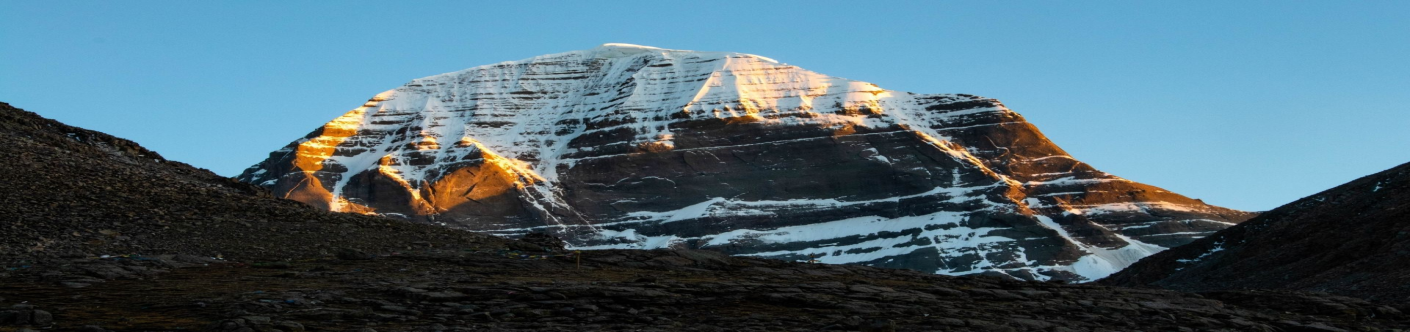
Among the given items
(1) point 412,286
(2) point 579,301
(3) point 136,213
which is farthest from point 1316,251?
(3) point 136,213

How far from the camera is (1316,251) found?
6131 cm

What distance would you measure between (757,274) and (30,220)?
69.7 feet

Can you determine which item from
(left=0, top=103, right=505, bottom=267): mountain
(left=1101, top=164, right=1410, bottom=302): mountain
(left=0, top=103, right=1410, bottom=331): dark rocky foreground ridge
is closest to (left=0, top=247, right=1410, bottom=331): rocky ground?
(left=0, top=103, right=1410, bottom=331): dark rocky foreground ridge

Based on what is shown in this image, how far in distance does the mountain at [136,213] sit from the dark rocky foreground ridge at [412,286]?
0.11 meters

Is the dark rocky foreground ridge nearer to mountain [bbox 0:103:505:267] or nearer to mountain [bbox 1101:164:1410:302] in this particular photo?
mountain [bbox 0:103:505:267]

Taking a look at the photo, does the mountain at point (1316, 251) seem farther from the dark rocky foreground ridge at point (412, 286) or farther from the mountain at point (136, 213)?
the mountain at point (136, 213)

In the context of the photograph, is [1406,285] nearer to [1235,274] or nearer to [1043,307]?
[1235,274]

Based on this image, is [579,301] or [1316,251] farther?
[1316,251]

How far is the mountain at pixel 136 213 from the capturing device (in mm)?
40031

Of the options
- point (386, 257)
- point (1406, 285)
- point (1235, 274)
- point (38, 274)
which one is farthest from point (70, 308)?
point (1235, 274)

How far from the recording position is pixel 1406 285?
155 feet

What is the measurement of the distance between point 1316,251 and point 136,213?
47942mm

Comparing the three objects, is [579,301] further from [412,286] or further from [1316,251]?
[1316,251]

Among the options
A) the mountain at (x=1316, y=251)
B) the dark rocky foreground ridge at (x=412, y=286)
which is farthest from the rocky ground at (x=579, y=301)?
the mountain at (x=1316, y=251)
